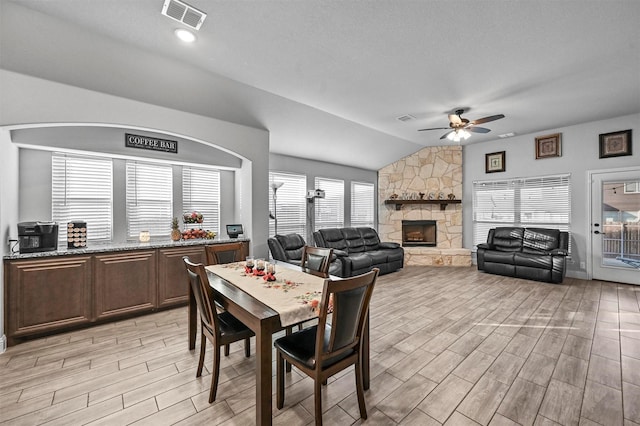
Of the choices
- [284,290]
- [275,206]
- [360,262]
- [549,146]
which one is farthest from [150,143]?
[549,146]

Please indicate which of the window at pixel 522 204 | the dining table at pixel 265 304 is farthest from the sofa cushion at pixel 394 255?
the dining table at pixel 265 304

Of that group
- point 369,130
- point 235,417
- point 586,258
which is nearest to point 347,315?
point 235,417

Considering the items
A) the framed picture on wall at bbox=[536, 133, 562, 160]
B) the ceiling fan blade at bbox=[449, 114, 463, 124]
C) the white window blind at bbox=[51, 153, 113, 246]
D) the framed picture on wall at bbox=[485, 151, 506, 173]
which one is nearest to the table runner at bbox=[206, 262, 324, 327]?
the white window blind at bbox=[51, 153, 113, 246]

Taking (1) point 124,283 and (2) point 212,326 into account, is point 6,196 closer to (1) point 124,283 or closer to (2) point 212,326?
(1) point 124,283

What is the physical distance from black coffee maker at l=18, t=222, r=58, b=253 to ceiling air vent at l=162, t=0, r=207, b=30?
271 centimetres

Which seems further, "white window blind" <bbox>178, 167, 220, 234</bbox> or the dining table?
"white window blind" <bbox>178, 167, 220, 234</bbox>

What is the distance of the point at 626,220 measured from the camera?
200 inches

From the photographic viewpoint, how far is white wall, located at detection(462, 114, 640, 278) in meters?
5.22

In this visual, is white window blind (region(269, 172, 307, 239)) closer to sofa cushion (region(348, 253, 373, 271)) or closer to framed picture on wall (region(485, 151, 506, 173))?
sofa cushion (region(348, 253, 373, 271))

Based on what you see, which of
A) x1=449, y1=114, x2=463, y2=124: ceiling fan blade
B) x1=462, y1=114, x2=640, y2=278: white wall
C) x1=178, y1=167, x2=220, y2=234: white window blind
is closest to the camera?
x1=449, y1=114, x2=463, y2=124: ceiling fan blade

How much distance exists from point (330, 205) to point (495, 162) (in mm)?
4215

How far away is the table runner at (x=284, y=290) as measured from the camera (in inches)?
69.5

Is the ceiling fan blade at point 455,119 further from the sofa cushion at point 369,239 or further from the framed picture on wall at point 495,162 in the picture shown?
the sofa cushion at point 369,239

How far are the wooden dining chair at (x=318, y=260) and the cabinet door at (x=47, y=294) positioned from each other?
8.56ft
